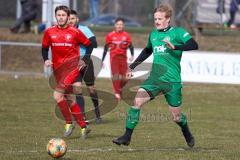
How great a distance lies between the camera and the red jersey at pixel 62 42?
11172 mm

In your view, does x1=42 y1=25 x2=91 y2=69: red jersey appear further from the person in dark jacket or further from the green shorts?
the person in dark jacket

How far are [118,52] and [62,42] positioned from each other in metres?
8.05

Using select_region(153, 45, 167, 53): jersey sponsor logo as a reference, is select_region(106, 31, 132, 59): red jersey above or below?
below

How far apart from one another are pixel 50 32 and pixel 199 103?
7.70 metres

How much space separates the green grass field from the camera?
9656mm

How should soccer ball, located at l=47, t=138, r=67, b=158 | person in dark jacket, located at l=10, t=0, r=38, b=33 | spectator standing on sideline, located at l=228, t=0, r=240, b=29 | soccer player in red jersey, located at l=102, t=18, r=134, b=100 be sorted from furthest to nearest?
person in dark jacket, located at l=10, t=0, r=38, b=33
spectator standing on sideline, located at l=228, t=0, r=240, b=29
soccer player in red jersey, located at l=102, t=18, r=134, b=100
soccer ball, located at l=47, t=138, r=67, b=158

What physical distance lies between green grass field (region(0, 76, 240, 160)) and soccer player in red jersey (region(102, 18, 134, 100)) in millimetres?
830

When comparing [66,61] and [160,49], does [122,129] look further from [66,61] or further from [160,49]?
[160,49]

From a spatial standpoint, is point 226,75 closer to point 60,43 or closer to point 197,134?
point 197,134

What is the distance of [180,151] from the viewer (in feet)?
32.7

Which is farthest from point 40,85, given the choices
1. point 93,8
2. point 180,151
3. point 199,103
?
point 180,151

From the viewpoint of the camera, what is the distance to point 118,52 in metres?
19.2

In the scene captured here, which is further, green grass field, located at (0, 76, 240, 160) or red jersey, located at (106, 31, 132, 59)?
red jersey, located at (106, 31, 132, 59)

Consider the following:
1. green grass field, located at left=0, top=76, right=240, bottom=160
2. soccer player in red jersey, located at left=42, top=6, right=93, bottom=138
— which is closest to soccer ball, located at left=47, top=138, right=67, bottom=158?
green grass field, located at left=0, top=76, right=240, bottom=160
